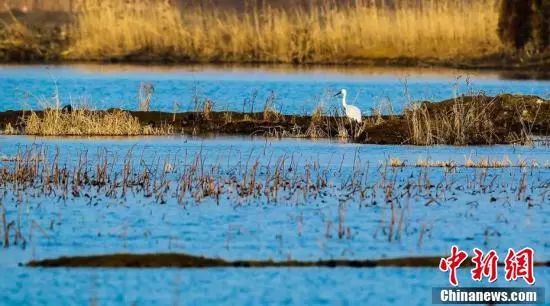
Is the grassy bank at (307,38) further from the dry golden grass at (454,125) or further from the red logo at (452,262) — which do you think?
the red logo at (452,262)

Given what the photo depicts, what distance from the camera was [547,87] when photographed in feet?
113

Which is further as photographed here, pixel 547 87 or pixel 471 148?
pixel 547 87

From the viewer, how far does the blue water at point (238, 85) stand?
3008 cm

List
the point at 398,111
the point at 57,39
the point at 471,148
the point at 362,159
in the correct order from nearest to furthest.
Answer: the point at 362,159 < the point at 471,148 < the point at 398,111 < the point at 57,39

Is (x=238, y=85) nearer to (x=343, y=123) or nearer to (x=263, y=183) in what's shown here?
(x=343, y=123)

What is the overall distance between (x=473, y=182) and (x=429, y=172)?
1110 mm

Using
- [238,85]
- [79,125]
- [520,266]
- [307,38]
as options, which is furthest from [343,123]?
[307,38]

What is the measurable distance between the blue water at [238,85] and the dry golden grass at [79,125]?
4.35 metres

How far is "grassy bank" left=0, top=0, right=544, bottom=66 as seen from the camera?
41.4 meters

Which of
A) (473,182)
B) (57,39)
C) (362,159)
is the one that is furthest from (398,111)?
(57,39)

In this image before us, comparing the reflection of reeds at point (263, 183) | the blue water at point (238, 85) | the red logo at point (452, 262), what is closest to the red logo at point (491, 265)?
the red logo at point (452, 262)

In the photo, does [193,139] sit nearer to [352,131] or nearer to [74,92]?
[352,131]

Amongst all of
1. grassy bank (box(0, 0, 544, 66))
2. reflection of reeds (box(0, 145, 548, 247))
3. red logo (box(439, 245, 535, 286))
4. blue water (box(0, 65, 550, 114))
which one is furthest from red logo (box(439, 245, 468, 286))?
grassy bank (box(0, 0, 544, 66))

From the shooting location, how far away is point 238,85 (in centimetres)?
3447
